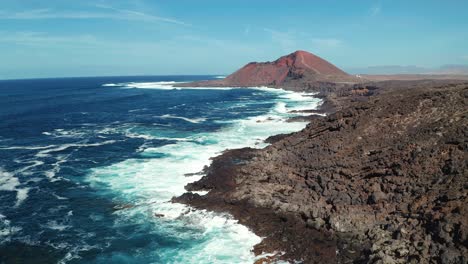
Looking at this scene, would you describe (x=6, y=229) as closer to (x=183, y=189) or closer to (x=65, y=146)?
(x=183, y=189)

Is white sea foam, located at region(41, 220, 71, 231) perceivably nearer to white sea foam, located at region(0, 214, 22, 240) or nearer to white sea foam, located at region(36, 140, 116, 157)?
white sea foam, located at region(0, 214, 22, 240)

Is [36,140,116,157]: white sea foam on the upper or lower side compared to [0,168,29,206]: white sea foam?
upper

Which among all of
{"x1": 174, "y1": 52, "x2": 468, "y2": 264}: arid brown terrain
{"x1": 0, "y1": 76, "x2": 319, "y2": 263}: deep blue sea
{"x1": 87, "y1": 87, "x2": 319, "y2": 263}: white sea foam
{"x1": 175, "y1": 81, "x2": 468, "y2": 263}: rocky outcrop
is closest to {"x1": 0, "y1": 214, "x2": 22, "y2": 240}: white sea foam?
{"x1": 0, "y1": 76, "x2": 319, "y2": 263}: deep blue sea

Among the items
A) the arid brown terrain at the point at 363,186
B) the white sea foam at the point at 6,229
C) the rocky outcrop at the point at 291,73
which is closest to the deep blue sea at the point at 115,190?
the white sea foam at the point at 6,229

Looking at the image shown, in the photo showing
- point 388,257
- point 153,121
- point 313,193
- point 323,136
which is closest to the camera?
point 388,257

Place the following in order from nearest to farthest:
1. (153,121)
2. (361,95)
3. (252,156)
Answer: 1. (252,156)
2. (153,121)
3. (361,95)

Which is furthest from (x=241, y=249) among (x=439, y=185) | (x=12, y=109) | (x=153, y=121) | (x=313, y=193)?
(x=12, y=109)

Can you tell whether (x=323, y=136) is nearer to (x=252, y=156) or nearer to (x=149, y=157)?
(x=252, y=156)

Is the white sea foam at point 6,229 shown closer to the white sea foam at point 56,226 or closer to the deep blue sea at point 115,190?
the deep blue sea at point 115,190
